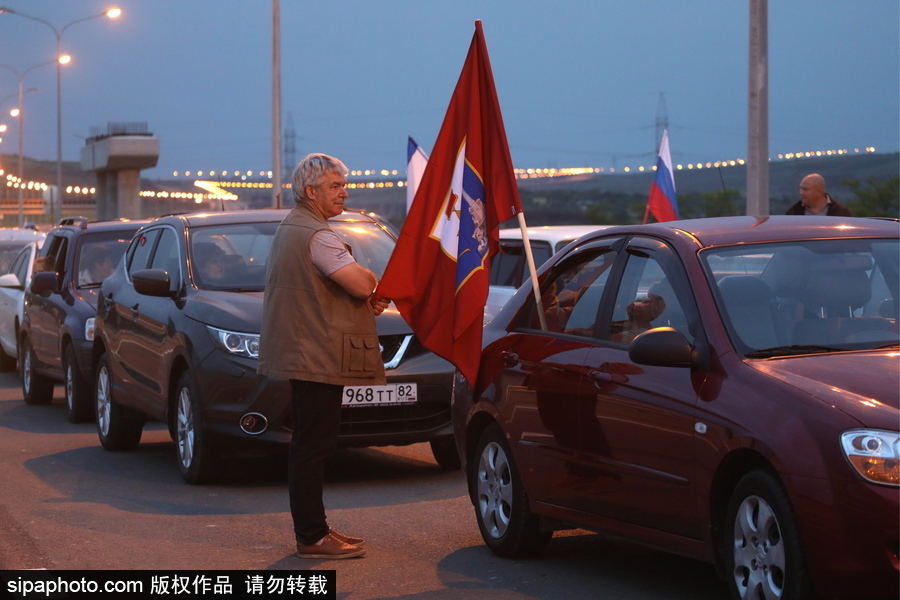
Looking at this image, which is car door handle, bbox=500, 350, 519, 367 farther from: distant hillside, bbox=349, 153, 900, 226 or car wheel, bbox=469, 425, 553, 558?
distant hillside, bbox=349, 153, 900, 226

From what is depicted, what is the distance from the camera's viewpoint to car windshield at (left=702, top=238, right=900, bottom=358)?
544 cm

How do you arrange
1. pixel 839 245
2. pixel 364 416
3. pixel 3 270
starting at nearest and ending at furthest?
pixel 839 245, pixel 364 416, pixel 3 270

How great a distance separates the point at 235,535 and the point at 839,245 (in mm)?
3536

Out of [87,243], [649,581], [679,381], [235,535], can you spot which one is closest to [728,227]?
[679,381]

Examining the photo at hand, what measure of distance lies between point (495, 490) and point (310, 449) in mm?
954

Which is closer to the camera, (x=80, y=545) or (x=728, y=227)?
(x=728, y=227)

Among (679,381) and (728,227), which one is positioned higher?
(728,227)

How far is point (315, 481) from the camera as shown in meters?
6.75

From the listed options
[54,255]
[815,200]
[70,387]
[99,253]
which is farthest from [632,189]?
[815,200]

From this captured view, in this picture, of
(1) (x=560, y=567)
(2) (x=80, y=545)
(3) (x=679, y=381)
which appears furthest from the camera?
(2) (x=80, y=545)

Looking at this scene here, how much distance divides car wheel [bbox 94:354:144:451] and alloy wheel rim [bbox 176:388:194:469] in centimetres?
172

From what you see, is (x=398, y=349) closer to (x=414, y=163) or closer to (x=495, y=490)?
(x=495, y=490)

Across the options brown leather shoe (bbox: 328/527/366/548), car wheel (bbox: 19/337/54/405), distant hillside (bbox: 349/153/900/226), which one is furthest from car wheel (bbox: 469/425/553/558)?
distant hillside (bbox: 349/153/900/226)

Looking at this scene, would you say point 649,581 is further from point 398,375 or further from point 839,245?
point 398,375
